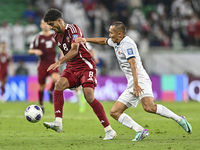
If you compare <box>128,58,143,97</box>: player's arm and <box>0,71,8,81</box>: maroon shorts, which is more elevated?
<box>128,58,143,97</box>: player's arm

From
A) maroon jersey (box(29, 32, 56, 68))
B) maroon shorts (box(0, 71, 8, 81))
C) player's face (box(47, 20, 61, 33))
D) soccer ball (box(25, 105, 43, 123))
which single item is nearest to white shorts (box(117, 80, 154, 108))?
soccer ball (box(25, 105, 43, 123))

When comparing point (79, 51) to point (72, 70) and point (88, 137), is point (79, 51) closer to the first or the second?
point (72, 70)

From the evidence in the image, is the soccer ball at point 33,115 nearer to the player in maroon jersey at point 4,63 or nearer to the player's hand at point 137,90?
the player's hand at point 137,90

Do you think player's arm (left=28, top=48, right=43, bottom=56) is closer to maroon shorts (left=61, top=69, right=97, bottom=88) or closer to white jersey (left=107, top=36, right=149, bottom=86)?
maroon shorts (left=61, top=69, right=97, bottom=88)

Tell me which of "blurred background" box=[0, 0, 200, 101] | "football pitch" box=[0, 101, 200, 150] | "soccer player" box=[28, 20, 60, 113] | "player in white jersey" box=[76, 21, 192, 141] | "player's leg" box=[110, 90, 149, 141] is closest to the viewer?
"football pitch" box=[0, 101, 200, 150]

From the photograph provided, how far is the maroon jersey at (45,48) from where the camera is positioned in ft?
35.6

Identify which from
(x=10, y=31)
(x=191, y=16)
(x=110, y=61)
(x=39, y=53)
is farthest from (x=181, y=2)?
(x=39, y=53)

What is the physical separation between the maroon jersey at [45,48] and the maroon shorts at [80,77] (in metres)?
4.20

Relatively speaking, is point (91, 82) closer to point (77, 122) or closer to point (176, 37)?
point (77, 122)

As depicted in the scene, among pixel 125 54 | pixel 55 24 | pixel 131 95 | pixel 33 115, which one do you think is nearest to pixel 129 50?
pixel 125 54

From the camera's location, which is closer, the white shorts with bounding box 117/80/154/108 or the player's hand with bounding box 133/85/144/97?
the player's hand with bounding box 133/85/144/97

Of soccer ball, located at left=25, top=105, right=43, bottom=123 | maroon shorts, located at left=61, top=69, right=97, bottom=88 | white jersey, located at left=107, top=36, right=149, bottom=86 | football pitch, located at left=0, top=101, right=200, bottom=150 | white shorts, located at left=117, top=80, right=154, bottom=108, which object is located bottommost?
football pitch, located at left=0, top=101, right=200, bottom=150

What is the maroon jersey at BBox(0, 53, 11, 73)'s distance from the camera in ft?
54.4

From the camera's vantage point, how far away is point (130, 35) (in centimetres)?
1886
